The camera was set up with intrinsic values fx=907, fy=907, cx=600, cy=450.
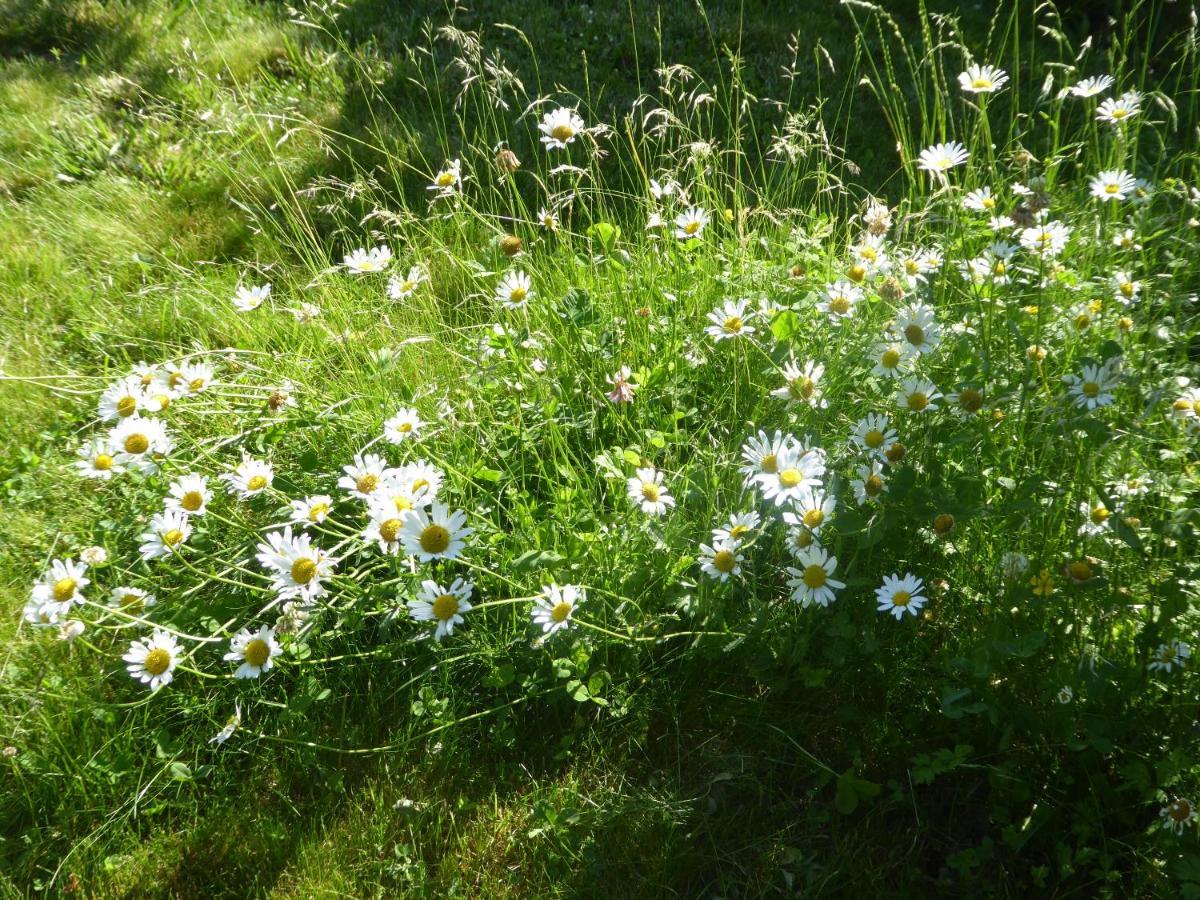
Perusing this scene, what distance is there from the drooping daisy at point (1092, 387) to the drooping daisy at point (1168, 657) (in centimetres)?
44

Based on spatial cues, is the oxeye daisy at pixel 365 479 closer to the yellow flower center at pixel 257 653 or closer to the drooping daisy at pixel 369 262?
the yellow flower center at pixel 257 653

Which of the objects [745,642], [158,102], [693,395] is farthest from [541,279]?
[158,102]

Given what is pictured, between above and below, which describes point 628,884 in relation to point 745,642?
below

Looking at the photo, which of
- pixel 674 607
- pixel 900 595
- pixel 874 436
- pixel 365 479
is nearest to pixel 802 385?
pixel 874 436

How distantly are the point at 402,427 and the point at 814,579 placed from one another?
0.94 m

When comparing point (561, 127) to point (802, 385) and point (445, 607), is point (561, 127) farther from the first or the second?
point (445, 607)

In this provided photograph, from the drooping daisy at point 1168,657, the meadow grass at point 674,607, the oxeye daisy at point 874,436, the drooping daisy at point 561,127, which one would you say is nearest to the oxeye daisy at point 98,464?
the meadow grass at point 674,607

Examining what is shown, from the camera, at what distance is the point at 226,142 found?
3.73 metres

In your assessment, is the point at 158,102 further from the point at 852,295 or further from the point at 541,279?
the point at 852,295

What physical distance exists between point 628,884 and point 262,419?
4.69 feet

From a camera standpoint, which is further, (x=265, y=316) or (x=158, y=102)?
(x=158, y=102)

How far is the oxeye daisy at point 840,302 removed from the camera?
2.10 m

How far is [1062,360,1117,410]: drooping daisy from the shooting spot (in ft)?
5.44

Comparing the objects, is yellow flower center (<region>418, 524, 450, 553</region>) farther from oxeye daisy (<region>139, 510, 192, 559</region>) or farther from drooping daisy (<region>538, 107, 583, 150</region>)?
drooping daisy (<region>538, 107, 583, 150</region>)
